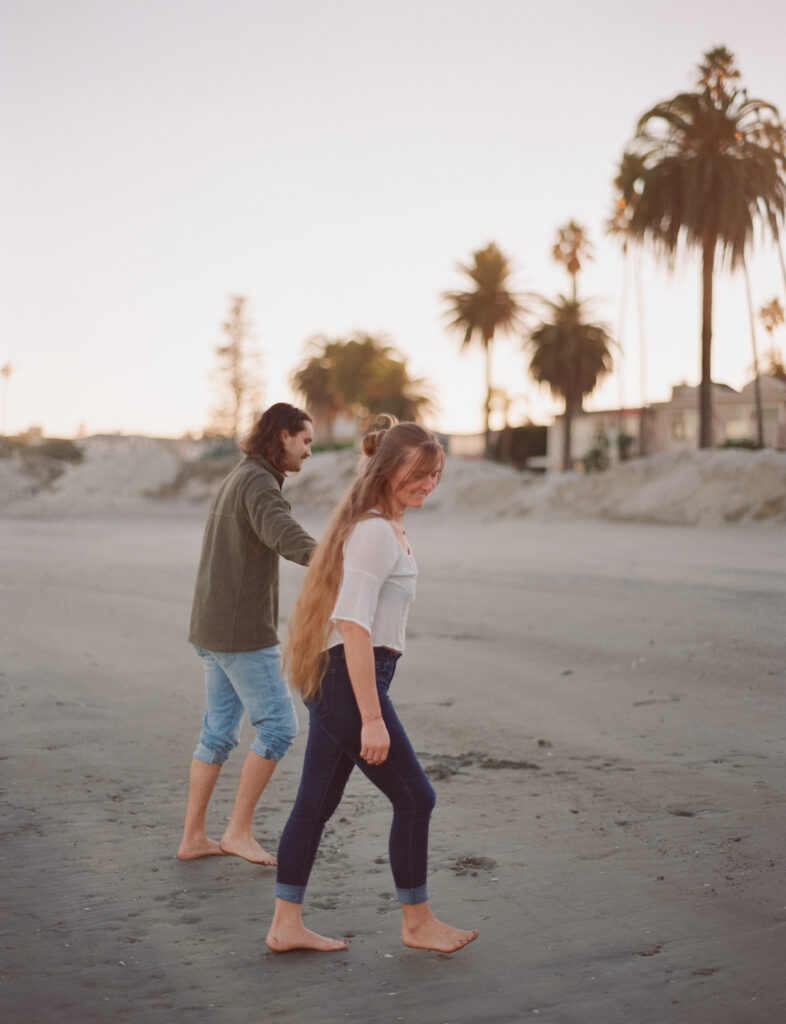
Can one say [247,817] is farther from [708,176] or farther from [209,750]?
[708,176]

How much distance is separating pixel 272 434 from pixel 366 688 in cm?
136

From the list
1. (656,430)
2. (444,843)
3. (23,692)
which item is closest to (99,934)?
(444,843)

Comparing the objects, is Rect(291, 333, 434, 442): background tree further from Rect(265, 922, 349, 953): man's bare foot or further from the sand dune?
Rect(265, 922, 349, 953): man's bare foot

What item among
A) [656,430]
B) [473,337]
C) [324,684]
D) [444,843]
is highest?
[473,337]

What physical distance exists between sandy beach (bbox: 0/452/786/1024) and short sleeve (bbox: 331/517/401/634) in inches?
44.5

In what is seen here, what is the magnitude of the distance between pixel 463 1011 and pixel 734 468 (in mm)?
24162

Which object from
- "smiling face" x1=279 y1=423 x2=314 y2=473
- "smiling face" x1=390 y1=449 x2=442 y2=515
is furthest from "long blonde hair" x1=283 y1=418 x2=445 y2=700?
"smiling face" x1=279 y1=423 x2=314 y2=473

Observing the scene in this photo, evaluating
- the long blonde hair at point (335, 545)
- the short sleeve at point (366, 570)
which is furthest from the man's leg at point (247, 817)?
the short sleeve at point (366, 570)

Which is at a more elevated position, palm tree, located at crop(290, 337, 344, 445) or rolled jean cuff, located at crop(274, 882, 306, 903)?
palm tree, located at crop(290, 337, 344, 445)

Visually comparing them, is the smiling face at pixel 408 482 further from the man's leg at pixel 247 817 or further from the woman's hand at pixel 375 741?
the man's leg at pixel 247 817

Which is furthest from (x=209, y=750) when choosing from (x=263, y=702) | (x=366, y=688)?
(x=366, y=688)

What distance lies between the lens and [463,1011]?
→ 10.5 ft

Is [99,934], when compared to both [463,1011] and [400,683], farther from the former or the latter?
[400,683]

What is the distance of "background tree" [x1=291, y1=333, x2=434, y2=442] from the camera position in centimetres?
7875
